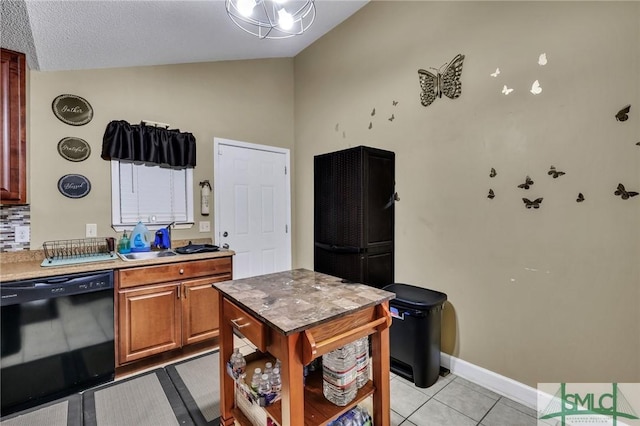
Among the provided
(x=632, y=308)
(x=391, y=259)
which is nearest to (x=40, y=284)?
(x=391, y=259)

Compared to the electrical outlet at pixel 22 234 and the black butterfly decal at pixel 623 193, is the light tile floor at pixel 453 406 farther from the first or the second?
the electrical outlet at pixel 22 234

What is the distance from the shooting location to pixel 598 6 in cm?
163

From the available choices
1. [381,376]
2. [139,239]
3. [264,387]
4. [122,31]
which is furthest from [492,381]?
[122,31]

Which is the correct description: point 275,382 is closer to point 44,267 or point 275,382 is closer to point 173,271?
point 173,271

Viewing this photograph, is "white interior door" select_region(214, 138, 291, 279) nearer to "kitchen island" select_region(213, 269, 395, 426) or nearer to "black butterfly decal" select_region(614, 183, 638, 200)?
"kitchen island" select_region(213, 269, 395, 426)

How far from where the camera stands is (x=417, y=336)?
2.10 meters

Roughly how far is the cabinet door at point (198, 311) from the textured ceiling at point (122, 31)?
6.65 feet

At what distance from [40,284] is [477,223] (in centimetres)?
308

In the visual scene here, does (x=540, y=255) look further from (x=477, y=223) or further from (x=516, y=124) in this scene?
(x=516, y=124)

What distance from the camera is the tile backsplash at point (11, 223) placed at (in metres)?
2.20

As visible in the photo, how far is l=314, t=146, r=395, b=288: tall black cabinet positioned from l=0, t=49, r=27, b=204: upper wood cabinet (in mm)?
2250

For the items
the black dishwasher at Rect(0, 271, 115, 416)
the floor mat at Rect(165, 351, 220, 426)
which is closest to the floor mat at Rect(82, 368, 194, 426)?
the floor mat at Rect(165, 351, 220, 426)

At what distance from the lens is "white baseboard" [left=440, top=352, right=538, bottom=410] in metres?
1.92

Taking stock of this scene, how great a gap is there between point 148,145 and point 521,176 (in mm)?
3171
